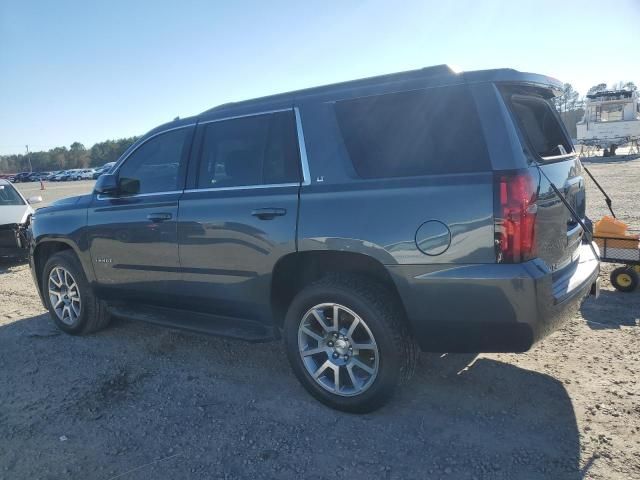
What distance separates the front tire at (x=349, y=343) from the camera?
301 cm

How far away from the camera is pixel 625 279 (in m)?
5.08

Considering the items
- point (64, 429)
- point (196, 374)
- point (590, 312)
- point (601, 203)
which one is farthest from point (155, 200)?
point (601, 203)

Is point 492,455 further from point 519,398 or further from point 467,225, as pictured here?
point 467,225

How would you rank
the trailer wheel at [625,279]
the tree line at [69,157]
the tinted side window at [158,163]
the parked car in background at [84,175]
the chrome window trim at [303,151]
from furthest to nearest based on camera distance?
1. the tree line at [69,157]
2. the parked car in background at [84,175]
3. the trailer wheel at [625,279]
4. the tinted side window at [158,163]
5. the chrome window trim at [303,151]

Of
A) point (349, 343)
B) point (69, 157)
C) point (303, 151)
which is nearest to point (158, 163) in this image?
point (303, 151)

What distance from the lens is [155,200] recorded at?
4059 mm

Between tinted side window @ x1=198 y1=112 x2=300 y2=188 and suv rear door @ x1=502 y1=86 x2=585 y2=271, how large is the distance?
56.3 inches

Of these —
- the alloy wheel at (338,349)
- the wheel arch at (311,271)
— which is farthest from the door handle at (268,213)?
the alloy wheel at (338,349)

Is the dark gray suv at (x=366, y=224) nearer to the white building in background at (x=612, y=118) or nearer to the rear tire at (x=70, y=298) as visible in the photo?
the rear tire at (x=70, y=298)

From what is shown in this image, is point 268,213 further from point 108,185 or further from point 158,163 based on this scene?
point 108,185

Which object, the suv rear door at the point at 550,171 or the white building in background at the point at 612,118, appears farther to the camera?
the white building in background at the point at 612,118

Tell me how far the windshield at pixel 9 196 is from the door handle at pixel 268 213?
316 inches

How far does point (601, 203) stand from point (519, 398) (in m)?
9.83

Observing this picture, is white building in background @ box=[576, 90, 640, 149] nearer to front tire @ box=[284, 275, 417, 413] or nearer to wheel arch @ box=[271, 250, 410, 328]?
wheel arch @ box=[271, 250, 410, 328]
